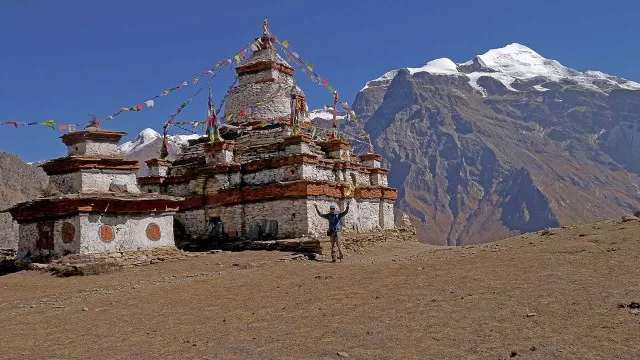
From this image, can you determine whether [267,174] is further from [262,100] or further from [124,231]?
[124,231]

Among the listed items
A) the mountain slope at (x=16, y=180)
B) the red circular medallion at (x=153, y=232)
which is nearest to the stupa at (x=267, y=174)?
the red circular medallion at (x=153, y=232)

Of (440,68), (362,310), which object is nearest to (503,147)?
(440,68)

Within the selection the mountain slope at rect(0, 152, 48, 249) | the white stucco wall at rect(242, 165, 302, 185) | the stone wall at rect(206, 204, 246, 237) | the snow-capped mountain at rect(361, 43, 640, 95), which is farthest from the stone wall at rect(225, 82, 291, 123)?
the snow-capped mountain at rect(361, 43, 640, 95)

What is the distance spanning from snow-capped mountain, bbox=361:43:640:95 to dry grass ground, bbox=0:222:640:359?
516 ft

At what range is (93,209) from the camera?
696 inches

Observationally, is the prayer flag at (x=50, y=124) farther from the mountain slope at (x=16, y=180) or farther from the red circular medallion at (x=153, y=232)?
the mountain slope at (x=16, y=180)

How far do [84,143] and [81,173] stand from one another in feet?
4.21

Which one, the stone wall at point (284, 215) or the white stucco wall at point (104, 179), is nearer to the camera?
the white stucco wall at point (104, 179)

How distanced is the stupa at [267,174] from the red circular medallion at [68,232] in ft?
21.6

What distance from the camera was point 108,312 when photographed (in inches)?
444

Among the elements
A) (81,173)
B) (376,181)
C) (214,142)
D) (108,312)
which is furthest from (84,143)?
(376,181)

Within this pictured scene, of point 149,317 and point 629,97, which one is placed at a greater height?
point 629,97

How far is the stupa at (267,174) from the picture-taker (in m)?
21.9

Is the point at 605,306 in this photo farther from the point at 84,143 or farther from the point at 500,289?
the point at 84,143
